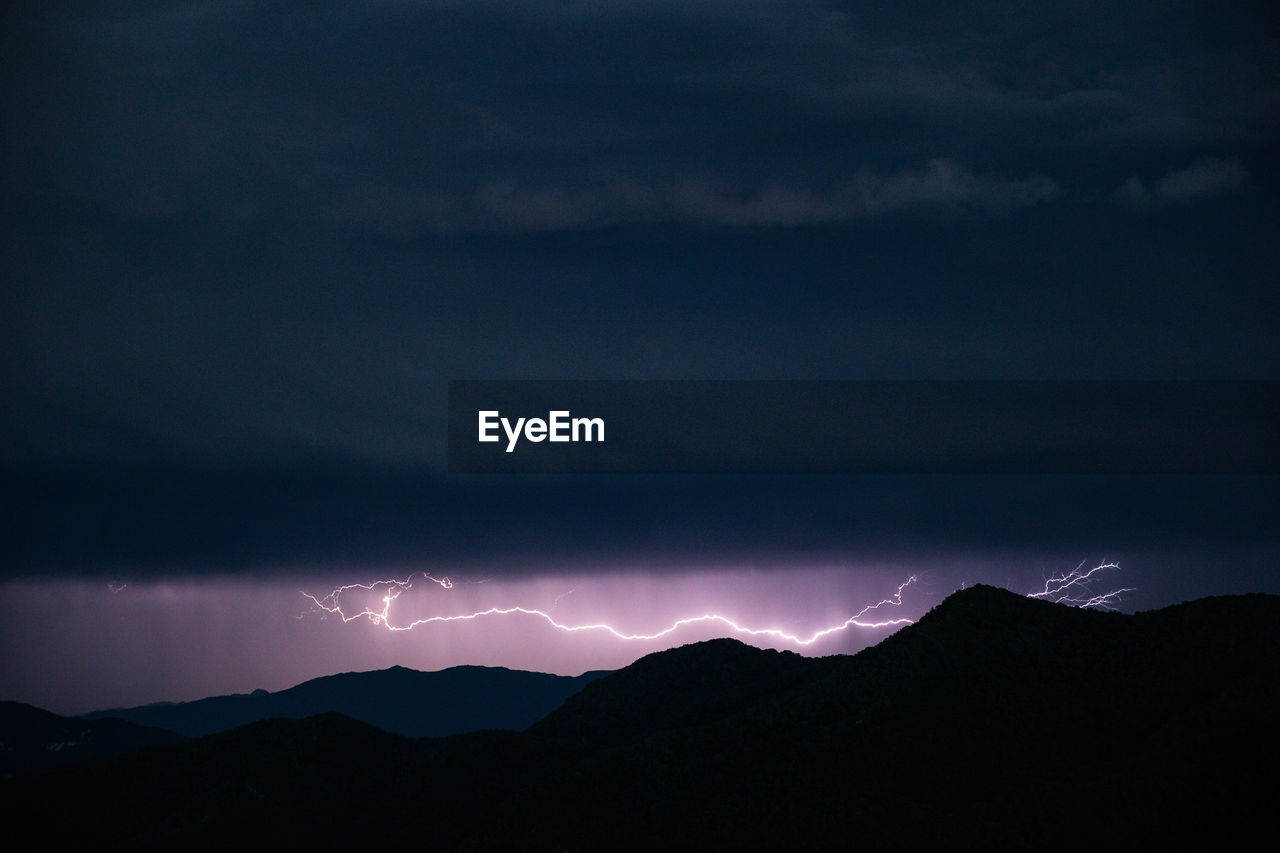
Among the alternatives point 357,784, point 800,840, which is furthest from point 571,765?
point 800,840

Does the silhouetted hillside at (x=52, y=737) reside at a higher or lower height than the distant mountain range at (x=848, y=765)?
lower

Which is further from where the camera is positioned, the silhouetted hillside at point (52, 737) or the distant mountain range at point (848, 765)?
the silhouetted hillside at point (52, 737)

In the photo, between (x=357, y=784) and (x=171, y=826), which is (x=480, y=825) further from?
(x=171, y=826)

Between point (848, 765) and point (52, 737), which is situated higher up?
point (848, 765)

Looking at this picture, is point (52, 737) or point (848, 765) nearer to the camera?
point (848, 765)
